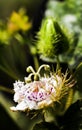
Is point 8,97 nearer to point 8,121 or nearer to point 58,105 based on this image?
point 8,121

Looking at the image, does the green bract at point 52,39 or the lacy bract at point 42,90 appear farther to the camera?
the green bract at point 52,39

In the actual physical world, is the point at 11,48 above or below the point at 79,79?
above

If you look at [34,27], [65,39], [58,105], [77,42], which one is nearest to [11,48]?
[34,27]

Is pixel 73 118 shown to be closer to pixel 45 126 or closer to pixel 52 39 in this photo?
pixel 45 126

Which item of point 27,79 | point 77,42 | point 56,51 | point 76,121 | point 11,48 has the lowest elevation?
point 76,121

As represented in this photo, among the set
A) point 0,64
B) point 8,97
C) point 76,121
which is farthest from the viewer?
point 8,97

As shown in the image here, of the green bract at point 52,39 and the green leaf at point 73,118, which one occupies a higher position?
the green bract at point 52,39

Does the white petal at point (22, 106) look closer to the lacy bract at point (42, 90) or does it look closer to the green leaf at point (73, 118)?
the lacy bract at point (42, 90)

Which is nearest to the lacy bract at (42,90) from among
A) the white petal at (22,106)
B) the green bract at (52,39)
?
the white petal at (22,106)

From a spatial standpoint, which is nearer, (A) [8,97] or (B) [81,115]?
(B) [81,115]
